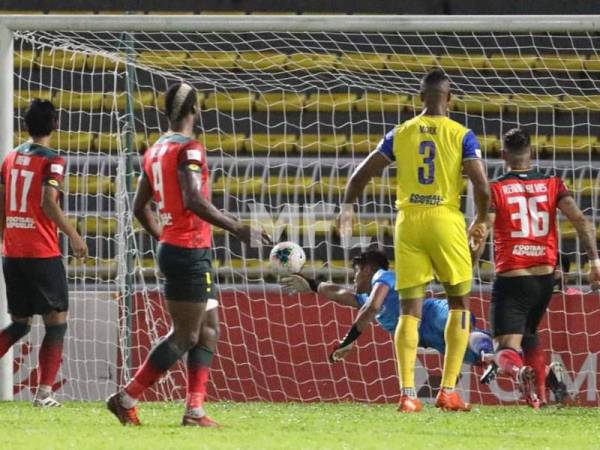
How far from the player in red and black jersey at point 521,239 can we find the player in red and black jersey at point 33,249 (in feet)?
7.46

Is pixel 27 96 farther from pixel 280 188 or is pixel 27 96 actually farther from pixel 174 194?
pixel 174 194

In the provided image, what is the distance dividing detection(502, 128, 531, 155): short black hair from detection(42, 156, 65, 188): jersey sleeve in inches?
95.4

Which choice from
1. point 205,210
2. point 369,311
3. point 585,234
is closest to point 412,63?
point 369,311

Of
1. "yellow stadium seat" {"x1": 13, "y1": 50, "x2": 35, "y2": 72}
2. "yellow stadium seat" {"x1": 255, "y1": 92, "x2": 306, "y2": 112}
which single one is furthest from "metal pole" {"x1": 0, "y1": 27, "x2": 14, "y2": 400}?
"yellow stadium seat" {"x1": 255, "y1": 92, "x2": 306, "y2": 112}

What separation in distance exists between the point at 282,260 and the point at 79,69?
19.4 ft

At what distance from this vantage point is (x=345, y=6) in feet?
46.5

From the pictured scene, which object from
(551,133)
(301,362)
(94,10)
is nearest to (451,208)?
(301,362)

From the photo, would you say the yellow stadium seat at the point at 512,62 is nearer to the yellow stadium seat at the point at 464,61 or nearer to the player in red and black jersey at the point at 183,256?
the yellow stadium seat at the point at 464,61

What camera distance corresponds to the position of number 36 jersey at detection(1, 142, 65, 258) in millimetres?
7910

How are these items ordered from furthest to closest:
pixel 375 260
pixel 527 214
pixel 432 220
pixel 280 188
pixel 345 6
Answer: pixel 345 6 → pixel 280 188 → pixel 375 260 → pixel 527 214 → pixel 432 220

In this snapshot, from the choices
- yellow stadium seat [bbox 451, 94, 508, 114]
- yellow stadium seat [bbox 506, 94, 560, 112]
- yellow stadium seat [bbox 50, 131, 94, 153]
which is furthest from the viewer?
yellow stadium seat [bbox 50, 131, 94, 153]

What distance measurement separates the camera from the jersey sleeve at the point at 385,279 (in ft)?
27.1

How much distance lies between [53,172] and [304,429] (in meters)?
2.16

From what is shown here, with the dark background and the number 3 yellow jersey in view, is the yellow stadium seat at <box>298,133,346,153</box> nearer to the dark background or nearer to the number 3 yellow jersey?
the dark background
